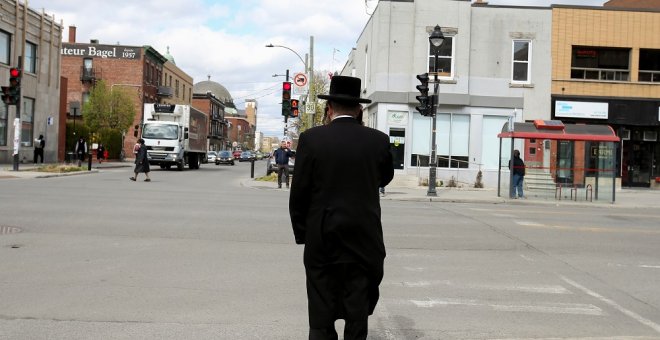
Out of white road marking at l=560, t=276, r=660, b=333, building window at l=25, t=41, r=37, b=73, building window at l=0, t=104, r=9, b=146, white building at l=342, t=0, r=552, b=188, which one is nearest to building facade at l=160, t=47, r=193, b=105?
building window at l=25, t=41, r=37, b=73

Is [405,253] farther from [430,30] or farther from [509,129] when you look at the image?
[430,30]

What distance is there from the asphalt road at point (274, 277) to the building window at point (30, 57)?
2569 centimetres

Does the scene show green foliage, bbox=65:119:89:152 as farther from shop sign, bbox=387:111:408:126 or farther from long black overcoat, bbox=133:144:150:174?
shop sign, bbox=387:111:408:126

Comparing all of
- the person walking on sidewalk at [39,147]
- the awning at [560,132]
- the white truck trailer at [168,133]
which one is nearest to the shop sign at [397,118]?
the awning at [560,132]

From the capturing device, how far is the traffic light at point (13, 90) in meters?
26.0

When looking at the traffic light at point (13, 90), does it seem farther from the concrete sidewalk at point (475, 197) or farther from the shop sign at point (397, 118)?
the shop sign at point (397, 118)

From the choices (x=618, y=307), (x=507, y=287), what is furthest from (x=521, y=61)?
(x=618, y=307)

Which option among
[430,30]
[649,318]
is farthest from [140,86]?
[649,318]

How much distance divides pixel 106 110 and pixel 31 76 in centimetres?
1138

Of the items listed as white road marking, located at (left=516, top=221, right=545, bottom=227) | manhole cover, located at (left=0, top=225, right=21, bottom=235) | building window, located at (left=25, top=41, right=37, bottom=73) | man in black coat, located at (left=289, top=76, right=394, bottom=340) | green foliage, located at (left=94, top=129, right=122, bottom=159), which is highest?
building window, located at (left=25, top=41, right=37, bottom=73)

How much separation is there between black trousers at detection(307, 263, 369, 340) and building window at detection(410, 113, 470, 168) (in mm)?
25520

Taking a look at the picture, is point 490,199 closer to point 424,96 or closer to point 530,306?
point 424,96

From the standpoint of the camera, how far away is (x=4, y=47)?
3388cm

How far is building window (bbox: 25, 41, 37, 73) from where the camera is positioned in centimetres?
3622
